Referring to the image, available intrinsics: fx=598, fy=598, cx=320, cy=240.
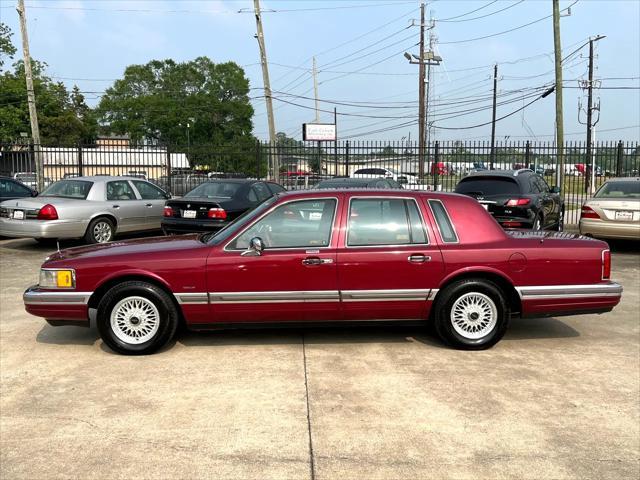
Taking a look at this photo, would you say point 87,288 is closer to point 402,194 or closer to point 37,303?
point 37,303

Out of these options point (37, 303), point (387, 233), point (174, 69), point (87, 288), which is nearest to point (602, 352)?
point (387, 233)

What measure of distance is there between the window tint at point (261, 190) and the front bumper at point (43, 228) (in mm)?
3278

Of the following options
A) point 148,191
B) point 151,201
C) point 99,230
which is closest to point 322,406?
point 99,230

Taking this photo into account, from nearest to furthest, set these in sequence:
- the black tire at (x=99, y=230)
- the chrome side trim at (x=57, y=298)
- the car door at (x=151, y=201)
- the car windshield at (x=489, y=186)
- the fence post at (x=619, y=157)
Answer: the chrome side trim at (x=57, y=298) < the car windshield at (x=489, y=186) < the black tire at (x=99, y=230) < the car door at (x=151, y=201) < the fence post at (x=619, y=157)

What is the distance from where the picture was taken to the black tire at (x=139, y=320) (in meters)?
5.14

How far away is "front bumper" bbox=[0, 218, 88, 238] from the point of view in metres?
11.0

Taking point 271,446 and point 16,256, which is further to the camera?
point 16,256

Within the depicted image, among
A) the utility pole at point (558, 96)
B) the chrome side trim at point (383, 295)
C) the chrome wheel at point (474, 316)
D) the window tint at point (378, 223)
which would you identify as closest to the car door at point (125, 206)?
the window tint at point (378, 223)

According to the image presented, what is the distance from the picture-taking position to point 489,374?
483cm

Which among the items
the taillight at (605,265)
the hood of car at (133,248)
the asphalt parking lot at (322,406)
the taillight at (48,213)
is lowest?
the asphalt parking lot at (322,406)

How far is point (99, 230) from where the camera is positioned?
1160 centimetres

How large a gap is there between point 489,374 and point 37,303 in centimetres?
389

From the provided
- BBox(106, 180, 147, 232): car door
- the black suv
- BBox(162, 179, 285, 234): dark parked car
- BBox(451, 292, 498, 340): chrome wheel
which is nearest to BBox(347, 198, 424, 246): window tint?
BBox(451, 292, 498, 340): chrome wheel

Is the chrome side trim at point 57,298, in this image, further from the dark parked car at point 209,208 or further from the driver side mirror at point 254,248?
the dark parked car at point 209,208
